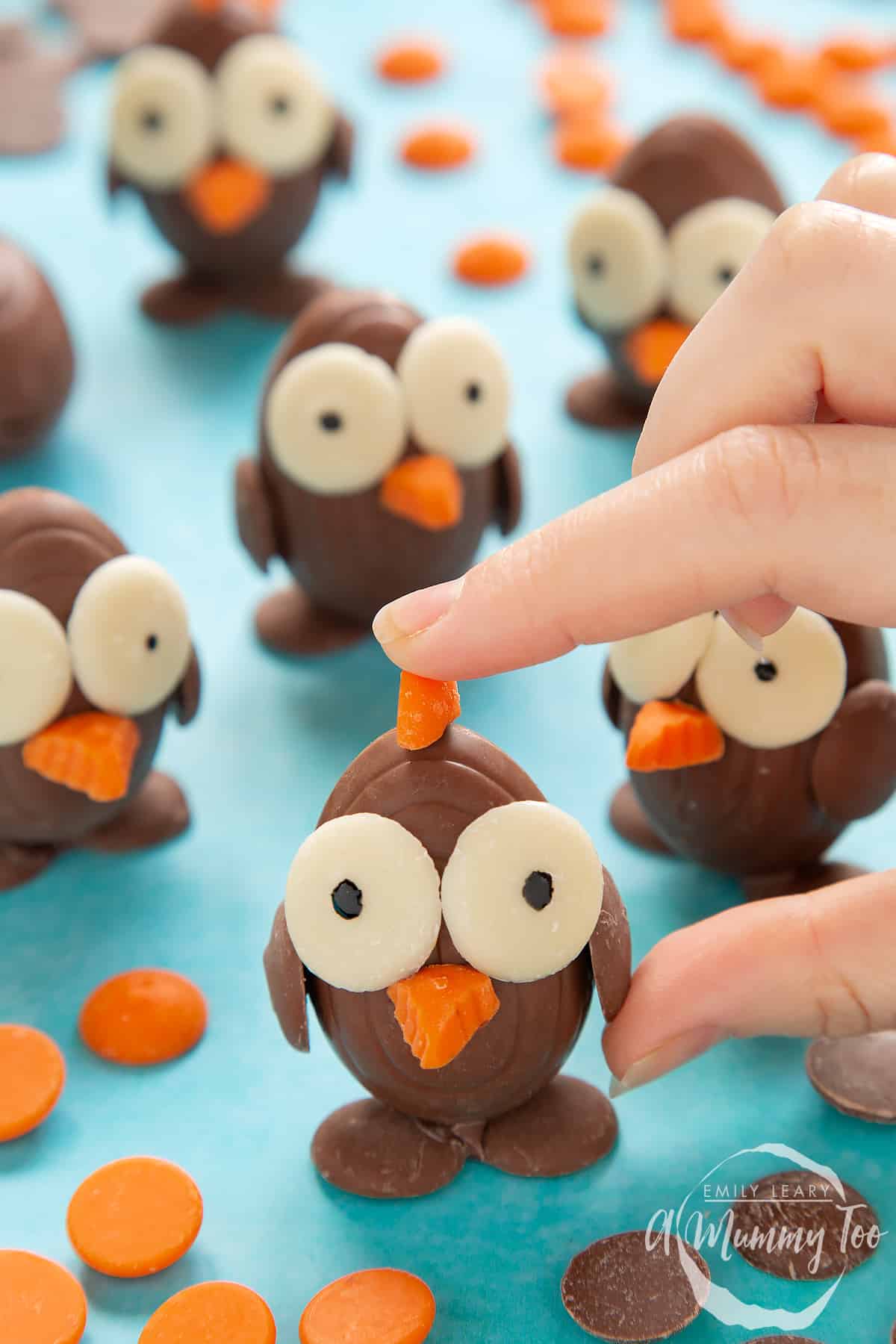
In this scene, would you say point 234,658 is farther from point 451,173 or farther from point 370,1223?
point 451,173

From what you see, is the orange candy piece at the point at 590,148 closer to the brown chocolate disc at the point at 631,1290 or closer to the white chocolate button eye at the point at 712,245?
the white chocolate button eye at the point at 712,245

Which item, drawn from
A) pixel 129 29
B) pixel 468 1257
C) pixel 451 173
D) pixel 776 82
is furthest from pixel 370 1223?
pixel 129 29

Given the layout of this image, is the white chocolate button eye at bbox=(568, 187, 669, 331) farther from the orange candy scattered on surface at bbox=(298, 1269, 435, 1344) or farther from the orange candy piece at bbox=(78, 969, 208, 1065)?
the orange candy scattered on surface at bbox=(298, 1269, 435, 1344)

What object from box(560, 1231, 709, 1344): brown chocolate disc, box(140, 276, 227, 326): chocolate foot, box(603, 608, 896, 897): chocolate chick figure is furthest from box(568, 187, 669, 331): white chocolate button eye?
box(560, 1231, 709, 1344): brown chocolate disc

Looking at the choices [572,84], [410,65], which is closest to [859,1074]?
[572,84]

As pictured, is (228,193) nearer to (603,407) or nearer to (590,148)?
(603,407)

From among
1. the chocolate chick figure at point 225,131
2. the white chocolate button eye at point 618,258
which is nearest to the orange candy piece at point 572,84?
the chocolate chick figure at point 225,131
